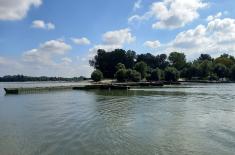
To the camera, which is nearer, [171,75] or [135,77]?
[135,77]

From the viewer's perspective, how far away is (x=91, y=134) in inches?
922

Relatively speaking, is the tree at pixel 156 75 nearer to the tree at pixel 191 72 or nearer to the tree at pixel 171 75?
the tree at pixel 171 75

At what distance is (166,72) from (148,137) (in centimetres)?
15414

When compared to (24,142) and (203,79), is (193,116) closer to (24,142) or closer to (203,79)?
(24,142)

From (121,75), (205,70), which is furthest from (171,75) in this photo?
(121,75)

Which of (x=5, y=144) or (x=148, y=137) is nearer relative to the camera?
(x=5, y=144)

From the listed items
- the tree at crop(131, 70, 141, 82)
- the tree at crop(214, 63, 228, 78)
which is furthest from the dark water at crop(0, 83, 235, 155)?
the tree at crop(214, 63, 228, 78)

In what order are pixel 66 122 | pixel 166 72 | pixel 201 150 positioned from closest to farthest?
1. pixel 201 150
2. pixel 66 122
3. pixel 166 72

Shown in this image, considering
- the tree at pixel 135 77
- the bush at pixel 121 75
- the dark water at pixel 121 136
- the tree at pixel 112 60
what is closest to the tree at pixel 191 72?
the tree at pixel 112 60

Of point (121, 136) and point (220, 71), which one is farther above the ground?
point (220, 71)

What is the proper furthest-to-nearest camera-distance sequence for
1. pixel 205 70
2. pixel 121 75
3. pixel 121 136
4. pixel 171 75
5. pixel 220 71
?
pixel 220 71
pixel 205 70
pixel 171 75
pixel 121 75
pixel 121 136

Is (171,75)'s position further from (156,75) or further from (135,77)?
(135,77)

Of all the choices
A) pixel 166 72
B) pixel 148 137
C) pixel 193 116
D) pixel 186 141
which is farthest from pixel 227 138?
pixel 166 72

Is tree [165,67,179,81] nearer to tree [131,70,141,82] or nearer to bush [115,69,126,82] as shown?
tree [131,70,141,82]
